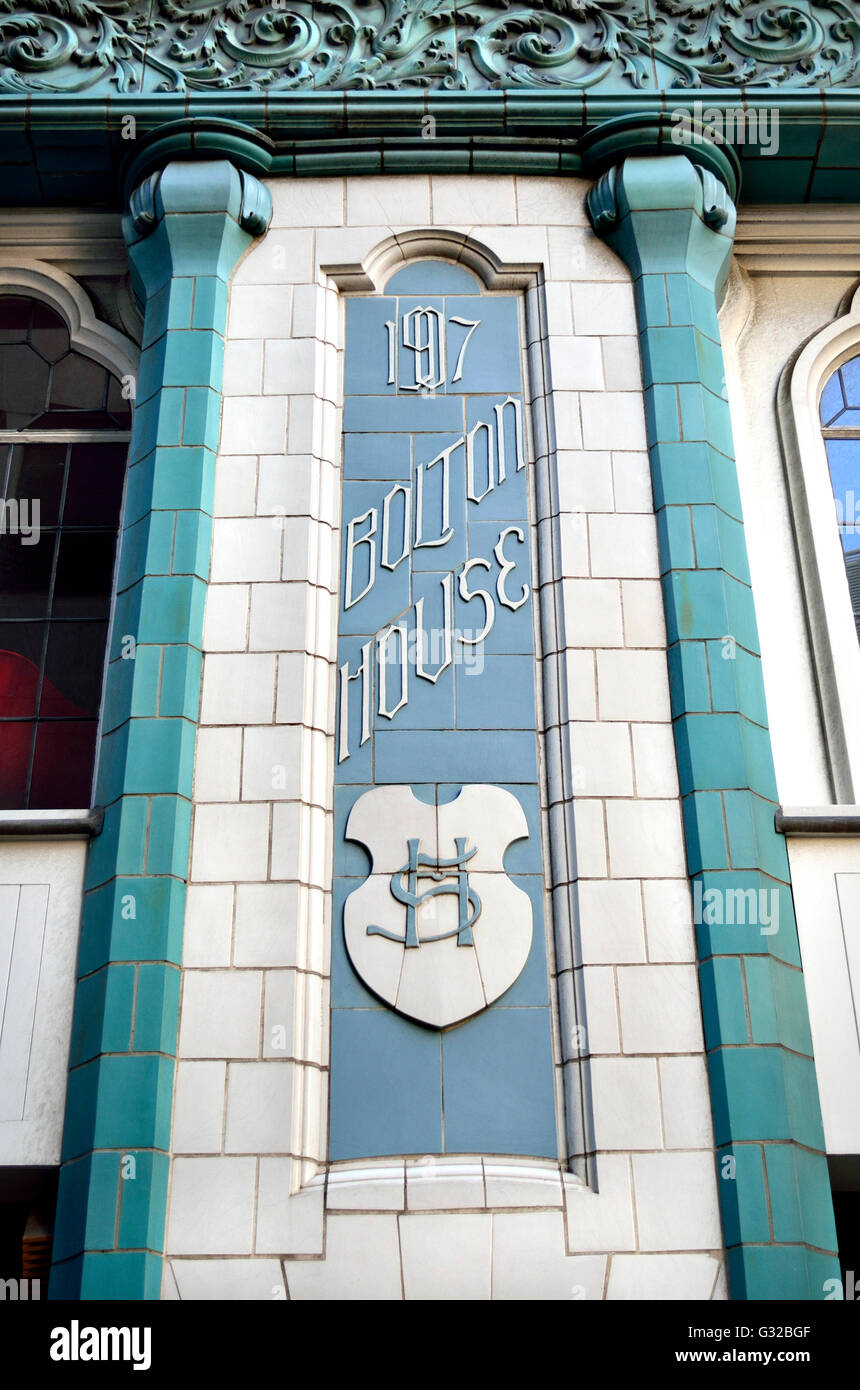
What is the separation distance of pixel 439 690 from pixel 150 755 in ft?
5.04

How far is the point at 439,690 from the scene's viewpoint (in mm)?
8523

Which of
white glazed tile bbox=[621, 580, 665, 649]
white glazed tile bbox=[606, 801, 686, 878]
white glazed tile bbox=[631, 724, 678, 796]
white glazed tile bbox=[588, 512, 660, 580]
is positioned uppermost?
white glazed tile bbox=[588, 512, 660, 580]

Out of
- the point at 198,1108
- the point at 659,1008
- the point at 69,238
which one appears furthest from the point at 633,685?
the point at 69,238

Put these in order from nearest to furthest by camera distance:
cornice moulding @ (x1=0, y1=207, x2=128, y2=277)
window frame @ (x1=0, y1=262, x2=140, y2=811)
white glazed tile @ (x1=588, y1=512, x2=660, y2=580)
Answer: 1. white glazed tile @ (x1=588, y1=512, x2=660, y2=580)
2. window frame @ (x1=0, y1=262, x2=140, y2=811)
3. cornice moulding @ (x1=0, y1=207, x2=128, y2=277)

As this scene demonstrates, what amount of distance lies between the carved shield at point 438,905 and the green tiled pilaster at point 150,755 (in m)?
0.93

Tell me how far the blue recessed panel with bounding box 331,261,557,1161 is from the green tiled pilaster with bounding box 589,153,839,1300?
791 mm

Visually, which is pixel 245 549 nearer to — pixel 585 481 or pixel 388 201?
pixel 585 481

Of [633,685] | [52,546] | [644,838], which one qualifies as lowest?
[644,838]

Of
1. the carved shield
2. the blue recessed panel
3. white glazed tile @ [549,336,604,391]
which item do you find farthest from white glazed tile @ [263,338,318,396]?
the carved shield

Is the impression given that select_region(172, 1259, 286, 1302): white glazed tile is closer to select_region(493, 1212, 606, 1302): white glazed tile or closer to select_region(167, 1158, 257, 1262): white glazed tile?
select_region(167, 1158, 257, 1262): white glazed tile

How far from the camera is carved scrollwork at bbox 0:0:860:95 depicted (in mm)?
10672
